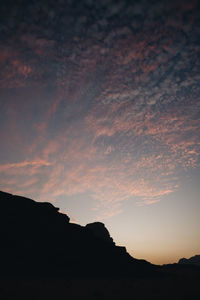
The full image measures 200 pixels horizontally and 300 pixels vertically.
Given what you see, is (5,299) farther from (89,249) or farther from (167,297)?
(89,249)

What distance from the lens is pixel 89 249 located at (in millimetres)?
25141

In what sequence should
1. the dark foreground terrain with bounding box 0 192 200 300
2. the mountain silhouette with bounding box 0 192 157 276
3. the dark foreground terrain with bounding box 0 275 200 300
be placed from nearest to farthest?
the dark foreground terrain with bounding box 0 275 200 300 → the dark foreground terrain with bounding box 0 192 200 300 → the mountain silhouette with bounding box 0 192 157 276

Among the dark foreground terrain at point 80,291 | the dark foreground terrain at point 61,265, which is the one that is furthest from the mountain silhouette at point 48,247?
the dark foreground terrain at point 80,291

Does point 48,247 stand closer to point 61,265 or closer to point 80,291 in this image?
point 61,265

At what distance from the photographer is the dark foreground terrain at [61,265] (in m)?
14.9

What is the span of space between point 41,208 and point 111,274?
525 inches

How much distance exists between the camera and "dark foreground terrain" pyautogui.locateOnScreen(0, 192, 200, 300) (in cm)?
1491

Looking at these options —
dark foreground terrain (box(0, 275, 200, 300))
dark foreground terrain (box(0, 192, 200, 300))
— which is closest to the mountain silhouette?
dark foreground terrain (box(0, 192, 200, 300))

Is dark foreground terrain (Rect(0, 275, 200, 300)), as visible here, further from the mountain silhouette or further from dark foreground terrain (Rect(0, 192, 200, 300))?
the mountain silhouette

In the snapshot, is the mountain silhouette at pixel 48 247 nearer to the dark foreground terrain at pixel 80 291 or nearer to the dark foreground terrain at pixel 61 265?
the dark foreground terrain at pixel 61 265

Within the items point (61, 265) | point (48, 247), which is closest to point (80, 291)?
point (61, 265)

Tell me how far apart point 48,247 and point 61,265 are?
2684 millimetres

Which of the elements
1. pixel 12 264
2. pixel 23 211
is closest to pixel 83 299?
pixel 12 264

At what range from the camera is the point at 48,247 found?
2212 centimetres
